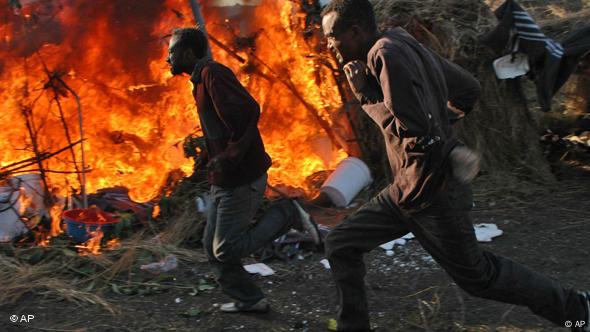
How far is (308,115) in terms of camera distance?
7.42 metres

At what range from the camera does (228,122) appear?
3795 mm

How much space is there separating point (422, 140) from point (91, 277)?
10.6 ft

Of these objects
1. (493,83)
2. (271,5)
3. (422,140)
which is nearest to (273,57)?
(271,5)

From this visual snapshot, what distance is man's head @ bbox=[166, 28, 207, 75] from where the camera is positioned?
3857mm

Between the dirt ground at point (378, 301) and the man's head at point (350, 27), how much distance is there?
6.14 ft

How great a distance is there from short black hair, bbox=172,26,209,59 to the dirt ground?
184 cm

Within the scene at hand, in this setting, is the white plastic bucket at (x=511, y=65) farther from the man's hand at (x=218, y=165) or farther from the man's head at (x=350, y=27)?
the man's hand at (x=218, y=165)

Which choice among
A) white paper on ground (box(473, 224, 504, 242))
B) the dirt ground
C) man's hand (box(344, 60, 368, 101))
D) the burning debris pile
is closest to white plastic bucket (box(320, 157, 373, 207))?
the burning debris pile

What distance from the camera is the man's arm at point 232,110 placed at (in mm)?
3766

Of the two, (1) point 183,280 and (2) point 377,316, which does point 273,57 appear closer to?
(1) point 183,280

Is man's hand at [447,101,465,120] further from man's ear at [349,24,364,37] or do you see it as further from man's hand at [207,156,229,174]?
man's hand at [207,156,229,174]

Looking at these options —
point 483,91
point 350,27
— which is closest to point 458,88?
point 350,27

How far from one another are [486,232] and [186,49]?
3.21m

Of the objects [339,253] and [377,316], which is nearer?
[339,253]
